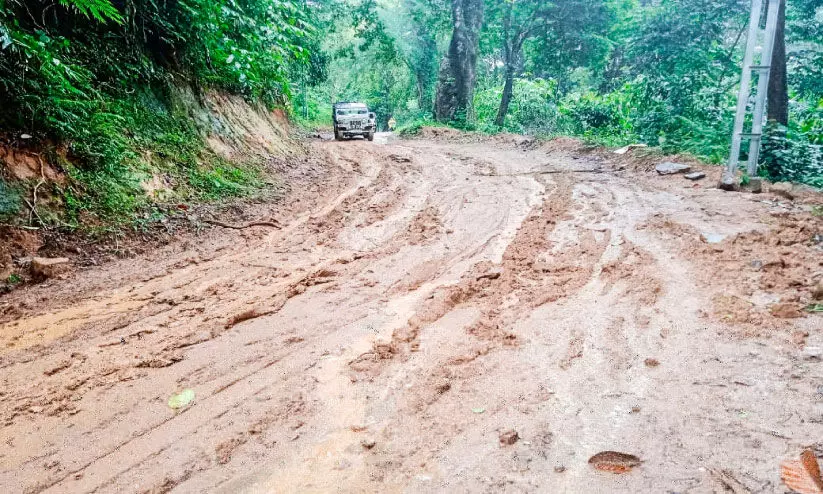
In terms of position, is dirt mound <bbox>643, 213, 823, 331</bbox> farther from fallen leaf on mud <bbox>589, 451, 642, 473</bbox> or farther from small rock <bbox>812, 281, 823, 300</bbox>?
fallen leaf on mud <bbox>589, 451, 642, 473</bbox>

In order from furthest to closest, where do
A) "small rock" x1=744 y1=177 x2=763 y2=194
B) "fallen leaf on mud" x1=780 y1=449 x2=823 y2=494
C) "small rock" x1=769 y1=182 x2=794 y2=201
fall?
"small rock" x1=744 y1=177 x2=763 y2=194, "small rock" x1=769 y1=182 x2=794 y2=201, "fallen leaf on mud" x1=780 y1=449 x2=823 y2=494

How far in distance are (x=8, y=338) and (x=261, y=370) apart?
206 centimetres

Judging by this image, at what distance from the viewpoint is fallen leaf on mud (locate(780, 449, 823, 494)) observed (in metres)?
1.78

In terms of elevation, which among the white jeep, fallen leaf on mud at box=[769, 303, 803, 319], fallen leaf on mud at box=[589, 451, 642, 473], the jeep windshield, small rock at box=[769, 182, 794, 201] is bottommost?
fallen leaf on mud at box=[589, 451, 642, 473]

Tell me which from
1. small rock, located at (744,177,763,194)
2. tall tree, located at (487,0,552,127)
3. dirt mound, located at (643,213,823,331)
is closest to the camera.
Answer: dirt mound, located at (643,213,823,331)

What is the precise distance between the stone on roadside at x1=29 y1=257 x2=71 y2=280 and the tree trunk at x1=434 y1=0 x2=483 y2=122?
18909mm

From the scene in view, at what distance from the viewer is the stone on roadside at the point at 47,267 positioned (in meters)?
4.33

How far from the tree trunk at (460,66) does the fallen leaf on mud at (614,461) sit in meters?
20.5

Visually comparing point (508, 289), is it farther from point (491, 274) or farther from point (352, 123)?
point (352, 123)

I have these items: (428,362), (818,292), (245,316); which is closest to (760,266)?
(818,292)

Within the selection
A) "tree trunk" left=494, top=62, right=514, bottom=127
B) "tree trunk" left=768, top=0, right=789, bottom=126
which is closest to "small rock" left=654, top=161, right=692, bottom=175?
"tree trunk" left=768, top=0, right=789, bottom=126

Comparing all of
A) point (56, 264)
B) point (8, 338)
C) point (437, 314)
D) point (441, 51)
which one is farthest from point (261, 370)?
point (441, 51)

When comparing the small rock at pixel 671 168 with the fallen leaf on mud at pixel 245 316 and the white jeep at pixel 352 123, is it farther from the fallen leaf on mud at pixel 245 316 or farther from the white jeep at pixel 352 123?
the white jeep at pixel 352 123

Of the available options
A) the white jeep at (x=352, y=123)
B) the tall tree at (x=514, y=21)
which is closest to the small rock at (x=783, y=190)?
the tall tree at (x=514, y=21)
